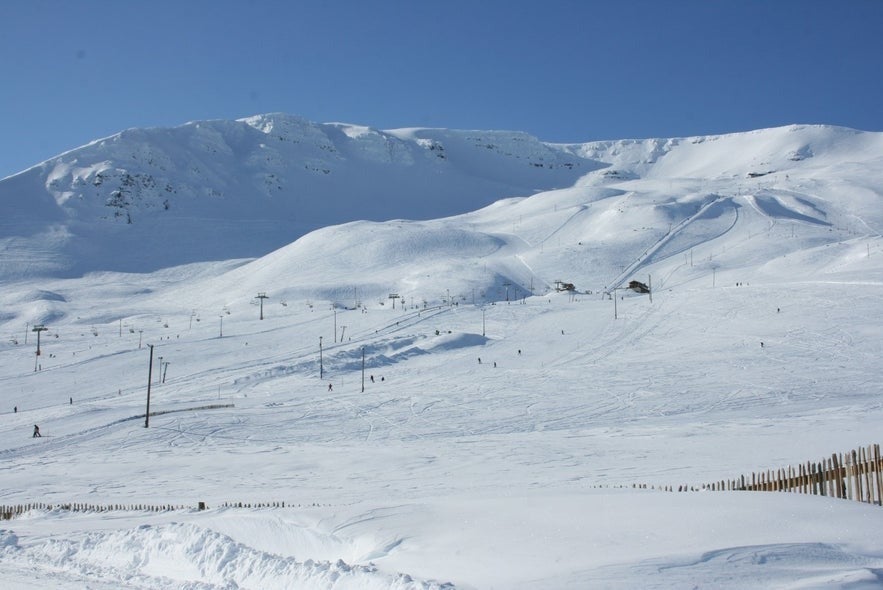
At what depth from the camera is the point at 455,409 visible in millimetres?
41844

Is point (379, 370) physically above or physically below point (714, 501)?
above

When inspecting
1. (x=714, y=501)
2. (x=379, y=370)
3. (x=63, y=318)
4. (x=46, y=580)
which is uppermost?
(x=63, y=318)

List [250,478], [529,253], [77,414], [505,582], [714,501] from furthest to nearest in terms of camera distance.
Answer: [529,253]
[77,414]
[250,478]
[714,501]
[505,582]

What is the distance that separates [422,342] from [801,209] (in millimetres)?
108479

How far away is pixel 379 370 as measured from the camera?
58.5 m

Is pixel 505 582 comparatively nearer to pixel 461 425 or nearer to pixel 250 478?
pixel 250 478

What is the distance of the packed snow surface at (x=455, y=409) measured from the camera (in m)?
10.2

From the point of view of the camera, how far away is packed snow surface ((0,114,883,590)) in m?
10.2

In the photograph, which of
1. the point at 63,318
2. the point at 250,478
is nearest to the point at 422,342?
the point at 250,478

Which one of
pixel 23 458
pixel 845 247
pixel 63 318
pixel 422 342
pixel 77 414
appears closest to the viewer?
pixel 23 458

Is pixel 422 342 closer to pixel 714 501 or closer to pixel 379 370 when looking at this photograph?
pixel 379 370

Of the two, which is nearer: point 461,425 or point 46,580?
point 46,580

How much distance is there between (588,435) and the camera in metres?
32.5

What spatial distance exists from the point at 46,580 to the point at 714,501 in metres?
10.2
